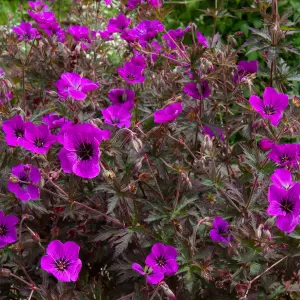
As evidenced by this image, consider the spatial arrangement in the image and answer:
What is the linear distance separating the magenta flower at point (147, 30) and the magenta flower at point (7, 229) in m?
0.72

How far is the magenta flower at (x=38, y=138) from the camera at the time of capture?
60.2 inches

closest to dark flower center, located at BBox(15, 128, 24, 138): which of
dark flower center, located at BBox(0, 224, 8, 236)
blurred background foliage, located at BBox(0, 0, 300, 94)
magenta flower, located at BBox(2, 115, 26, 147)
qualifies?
magenta flower, located at BBox(2, 115, 26, 147)

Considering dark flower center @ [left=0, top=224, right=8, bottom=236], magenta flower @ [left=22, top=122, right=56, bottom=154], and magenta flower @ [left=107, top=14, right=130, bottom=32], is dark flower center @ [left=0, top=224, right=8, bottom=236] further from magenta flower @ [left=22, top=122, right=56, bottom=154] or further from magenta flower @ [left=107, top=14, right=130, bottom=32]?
magenta flower @ [left=107, top=14, right=130, bottom=32]

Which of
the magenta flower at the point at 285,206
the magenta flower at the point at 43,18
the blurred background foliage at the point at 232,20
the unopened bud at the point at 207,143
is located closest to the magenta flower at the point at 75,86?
the unopened bud at the point at 207,143

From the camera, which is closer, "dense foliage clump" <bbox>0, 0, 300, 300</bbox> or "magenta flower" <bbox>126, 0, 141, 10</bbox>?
"dense foliage clump" <bbox>0, 0, 300, 300</bbox>

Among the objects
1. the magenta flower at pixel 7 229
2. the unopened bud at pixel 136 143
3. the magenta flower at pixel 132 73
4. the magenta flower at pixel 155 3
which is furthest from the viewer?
the magenta flower at pixel 155 3

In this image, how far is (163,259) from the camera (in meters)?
1.53

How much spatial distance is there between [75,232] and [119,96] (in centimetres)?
43

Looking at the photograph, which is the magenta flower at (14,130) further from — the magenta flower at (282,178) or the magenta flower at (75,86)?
the magenta flower at (282,178)

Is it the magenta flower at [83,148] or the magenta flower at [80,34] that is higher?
the magenta flower at [83,148]

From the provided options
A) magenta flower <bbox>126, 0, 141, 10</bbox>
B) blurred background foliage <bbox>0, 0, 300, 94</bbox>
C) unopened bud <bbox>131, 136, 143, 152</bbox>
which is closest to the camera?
unopened bud <bbox>131, 136, 143, 152</bbox>

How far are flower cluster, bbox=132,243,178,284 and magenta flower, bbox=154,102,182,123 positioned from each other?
318mm

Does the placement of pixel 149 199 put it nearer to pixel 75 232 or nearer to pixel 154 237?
pixel 154 237

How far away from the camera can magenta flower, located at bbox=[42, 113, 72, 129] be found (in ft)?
5.55
